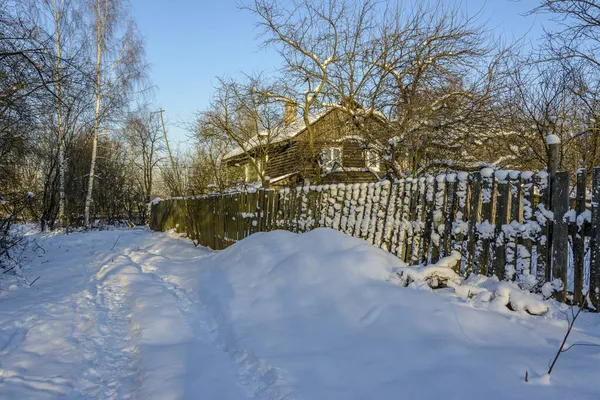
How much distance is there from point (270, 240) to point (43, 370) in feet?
12.2

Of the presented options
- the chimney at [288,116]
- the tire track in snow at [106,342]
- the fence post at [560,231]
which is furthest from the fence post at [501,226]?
the chimney at [288,116]

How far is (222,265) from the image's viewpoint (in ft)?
20.4

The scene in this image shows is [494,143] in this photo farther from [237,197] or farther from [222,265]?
[222,265]

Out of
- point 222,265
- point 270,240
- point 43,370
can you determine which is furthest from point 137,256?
point 43,370

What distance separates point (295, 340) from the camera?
314 centimetres

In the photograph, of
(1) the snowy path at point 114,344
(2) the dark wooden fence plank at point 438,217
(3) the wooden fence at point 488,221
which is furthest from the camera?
(2) the dark wooden fence plank at point 438,217

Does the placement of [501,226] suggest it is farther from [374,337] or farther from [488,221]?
[374,337]

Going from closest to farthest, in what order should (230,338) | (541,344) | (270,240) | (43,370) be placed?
(541,344)
(43,370)
(230,338)
(270,240)

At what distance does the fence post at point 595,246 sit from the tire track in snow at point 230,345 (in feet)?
9.07

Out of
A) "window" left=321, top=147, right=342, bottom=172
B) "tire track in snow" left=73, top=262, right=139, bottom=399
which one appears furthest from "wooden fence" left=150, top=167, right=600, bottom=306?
"window" left=321, top=147, right=342, bottom=172

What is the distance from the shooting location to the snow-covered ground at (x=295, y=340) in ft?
7.58

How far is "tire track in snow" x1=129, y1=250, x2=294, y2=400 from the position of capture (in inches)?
98.5

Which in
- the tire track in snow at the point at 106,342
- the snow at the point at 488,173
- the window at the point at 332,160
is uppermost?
the window at the point at 332,160

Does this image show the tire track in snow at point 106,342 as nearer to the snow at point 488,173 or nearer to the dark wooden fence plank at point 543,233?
the dark wooden fence plank at point 543,233
